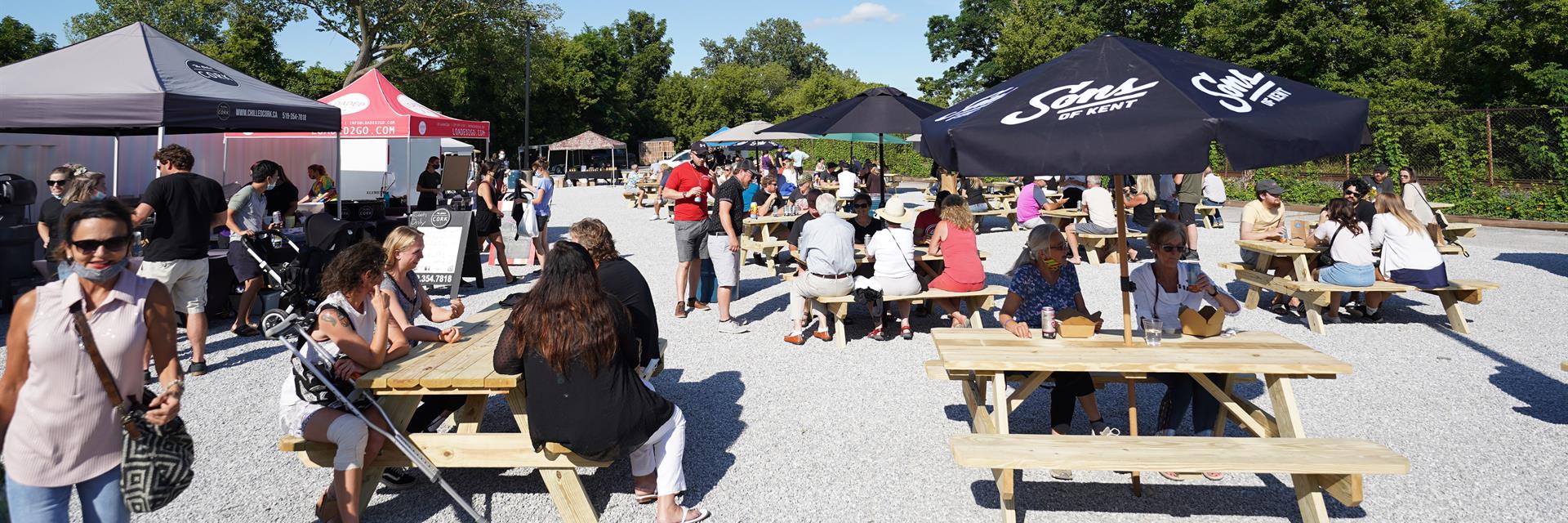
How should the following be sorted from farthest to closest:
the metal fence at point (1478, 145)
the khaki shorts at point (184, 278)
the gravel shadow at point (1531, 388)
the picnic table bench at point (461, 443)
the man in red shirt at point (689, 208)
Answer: the metal fence at point (1478, 145) < the man in red shirt at point (689, 208) < the khaki shorts at point (184, 278) < the gravel shadow at point (1531, 388) < the picnic table bench at point (461, 443)

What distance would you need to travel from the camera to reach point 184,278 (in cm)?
612

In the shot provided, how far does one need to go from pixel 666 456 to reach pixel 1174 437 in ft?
6.52

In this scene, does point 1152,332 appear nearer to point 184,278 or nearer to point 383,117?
point 184,278

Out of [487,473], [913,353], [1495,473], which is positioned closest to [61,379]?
[487,473]

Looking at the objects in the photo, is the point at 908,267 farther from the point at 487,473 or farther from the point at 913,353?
the point at 487,473

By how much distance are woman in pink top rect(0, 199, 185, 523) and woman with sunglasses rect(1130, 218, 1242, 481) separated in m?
4.02

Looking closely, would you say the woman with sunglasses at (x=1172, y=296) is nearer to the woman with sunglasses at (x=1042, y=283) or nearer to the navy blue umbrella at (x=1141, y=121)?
the woman with sunglasses at (x=1042, y=283)

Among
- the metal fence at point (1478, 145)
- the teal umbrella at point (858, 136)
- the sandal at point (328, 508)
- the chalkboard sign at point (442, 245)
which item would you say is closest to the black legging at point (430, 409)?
the sandal at point (328, 508)

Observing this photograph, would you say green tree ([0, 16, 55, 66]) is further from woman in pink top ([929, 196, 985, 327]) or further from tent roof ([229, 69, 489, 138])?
woman in pink top ([929, 196, 985, 327])

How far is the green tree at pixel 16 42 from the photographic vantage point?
132 feet

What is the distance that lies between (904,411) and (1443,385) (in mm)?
3428

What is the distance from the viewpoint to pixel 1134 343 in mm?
4090

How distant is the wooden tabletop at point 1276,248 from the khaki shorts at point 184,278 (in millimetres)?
8171

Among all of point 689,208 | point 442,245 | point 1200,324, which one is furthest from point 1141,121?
point 442,245
